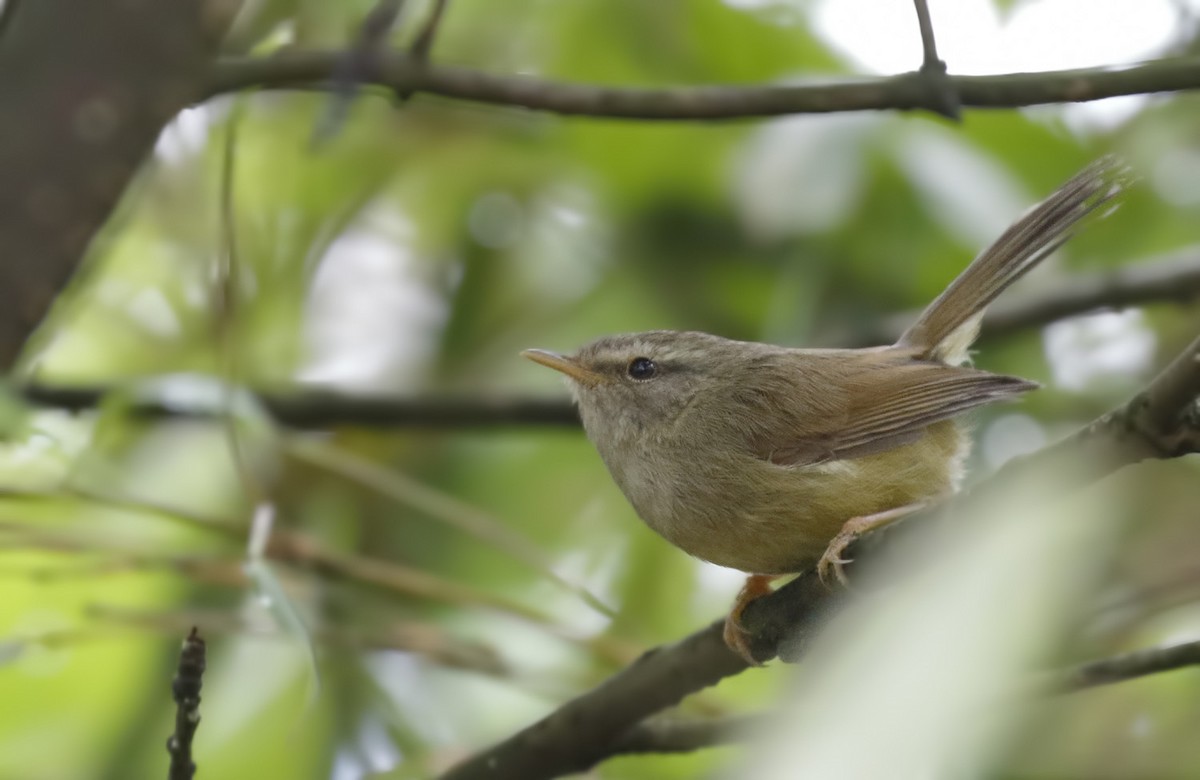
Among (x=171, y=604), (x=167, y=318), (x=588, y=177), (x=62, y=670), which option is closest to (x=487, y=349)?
(x=588, y=177)

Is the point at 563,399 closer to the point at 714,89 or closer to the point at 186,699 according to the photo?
the point at 714,89

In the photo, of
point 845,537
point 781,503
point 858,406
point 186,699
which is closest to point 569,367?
point 858,406

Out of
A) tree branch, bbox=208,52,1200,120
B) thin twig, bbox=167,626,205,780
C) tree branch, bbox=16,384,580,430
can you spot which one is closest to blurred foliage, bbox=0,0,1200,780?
tree branch, bbox=16,384,580,430

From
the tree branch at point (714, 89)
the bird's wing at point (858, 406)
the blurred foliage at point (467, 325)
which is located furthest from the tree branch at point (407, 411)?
the tree branch at point (714, 89)

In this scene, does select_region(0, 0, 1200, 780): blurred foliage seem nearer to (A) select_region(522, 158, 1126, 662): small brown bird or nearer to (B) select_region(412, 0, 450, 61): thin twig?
(A) select_region(522, 158, 1126, 662): small brown bird

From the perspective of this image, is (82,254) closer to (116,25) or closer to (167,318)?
(116,25)

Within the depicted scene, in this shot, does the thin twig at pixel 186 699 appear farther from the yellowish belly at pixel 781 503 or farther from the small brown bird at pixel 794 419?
the yellowish belly at pixel 781 503
